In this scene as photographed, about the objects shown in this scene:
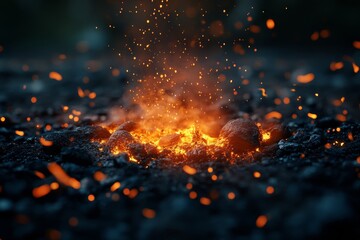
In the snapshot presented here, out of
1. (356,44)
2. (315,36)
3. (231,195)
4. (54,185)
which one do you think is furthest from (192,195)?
(315,36)

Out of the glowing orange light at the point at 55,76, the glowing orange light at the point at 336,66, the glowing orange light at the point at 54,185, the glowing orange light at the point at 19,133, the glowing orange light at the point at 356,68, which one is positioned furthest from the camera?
the glowing orange light at the point at 55,76

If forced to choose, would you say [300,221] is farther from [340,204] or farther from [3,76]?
[3,76]

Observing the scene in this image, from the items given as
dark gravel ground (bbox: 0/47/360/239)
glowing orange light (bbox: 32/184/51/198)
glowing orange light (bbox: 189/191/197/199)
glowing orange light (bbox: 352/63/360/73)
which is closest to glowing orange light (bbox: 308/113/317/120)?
dark gravel ground (bbox: 0/47/360/239)

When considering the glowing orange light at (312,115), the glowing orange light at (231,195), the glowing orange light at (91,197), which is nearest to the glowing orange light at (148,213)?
the glowing orange light at (91,197)

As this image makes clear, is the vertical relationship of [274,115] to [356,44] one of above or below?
below

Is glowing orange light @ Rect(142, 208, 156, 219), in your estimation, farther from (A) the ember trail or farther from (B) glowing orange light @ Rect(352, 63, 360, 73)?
(B) glowing orange light @ Rect(352, 63, 360, 73)

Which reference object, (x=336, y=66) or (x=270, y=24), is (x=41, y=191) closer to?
(x=336, y=66)

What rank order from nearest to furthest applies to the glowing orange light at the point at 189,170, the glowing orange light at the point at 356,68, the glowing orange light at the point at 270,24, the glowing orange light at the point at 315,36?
the glowing orange light at the point at 189,170 → the glowing orange light at the point at 356,68 → the glowing orange light at the point at 315,36 → the glowing orange light at the point at 270,24

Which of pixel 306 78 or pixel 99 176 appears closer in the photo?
pixel 99 176

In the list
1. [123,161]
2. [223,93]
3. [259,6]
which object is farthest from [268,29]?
[123,161]

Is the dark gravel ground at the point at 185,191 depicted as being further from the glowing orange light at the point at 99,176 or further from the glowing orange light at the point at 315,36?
the glowing orange light at the point at 315,36

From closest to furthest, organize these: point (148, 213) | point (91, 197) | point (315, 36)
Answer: point (148, 213)
point (91, 197)
point (315, 36)
